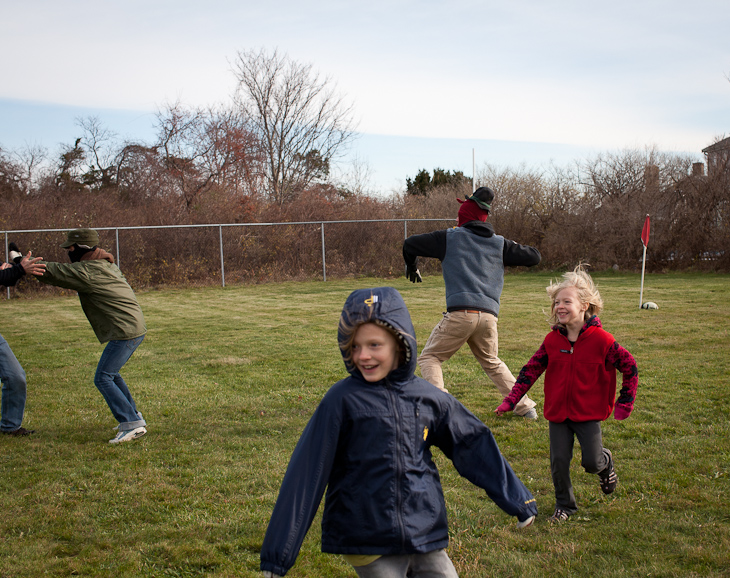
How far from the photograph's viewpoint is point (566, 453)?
388cm

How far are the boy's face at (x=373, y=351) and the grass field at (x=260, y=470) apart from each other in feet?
5.24

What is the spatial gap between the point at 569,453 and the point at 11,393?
481 cm

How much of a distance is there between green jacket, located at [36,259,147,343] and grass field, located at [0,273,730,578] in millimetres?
963

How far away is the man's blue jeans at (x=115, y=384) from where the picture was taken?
5629mm

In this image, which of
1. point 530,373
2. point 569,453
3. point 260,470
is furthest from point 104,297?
point 569,453

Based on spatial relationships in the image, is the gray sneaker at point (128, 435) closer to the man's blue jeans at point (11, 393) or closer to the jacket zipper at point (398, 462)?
the man's blue jeans at point (11, 393)

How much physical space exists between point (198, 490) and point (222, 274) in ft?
55.6

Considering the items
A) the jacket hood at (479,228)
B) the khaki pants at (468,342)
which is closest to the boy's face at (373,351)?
the khaki pants at (468,342)

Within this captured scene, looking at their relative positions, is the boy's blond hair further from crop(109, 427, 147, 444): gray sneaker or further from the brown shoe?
the brown shoe

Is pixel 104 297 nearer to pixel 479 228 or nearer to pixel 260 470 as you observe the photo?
pixel 260 470

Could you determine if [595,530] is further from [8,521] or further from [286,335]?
[286,335]

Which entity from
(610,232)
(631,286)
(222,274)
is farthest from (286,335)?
(610,232)

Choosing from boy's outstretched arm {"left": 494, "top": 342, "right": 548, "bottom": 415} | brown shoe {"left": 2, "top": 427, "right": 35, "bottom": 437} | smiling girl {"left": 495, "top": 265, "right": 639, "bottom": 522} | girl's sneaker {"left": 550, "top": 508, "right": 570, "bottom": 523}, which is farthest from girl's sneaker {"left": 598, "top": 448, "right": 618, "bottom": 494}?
brown shoe {"left": 2, "top": 427, "right": 35, "bottom": 437}

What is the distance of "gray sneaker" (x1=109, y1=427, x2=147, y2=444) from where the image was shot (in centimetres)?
557
